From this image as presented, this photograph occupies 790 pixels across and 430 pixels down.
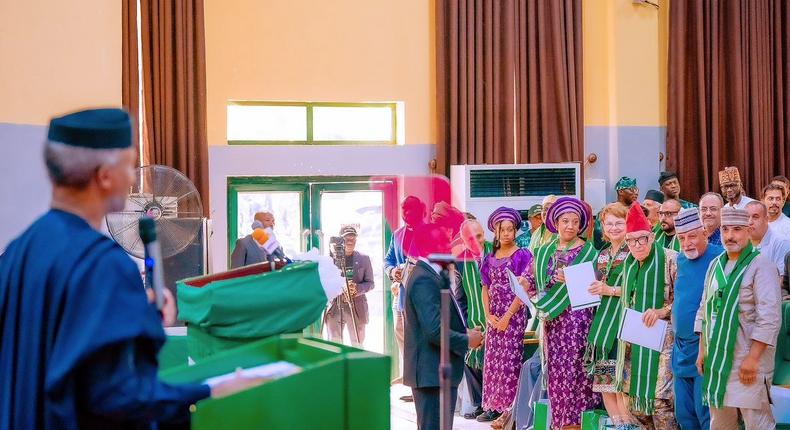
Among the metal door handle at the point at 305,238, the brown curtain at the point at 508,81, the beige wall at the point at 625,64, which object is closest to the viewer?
the metal door handle at the point at 305,238

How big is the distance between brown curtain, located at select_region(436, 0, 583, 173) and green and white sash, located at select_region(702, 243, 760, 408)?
12.7ft

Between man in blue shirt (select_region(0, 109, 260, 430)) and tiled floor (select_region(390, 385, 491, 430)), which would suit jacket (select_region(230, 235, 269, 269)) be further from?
man in blue shirt (select_region(0, 109, 260, 430))

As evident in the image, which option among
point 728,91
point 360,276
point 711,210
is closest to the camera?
point 711,210

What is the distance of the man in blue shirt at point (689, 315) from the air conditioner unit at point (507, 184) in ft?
9.85

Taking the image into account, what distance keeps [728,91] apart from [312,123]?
3.94 meters

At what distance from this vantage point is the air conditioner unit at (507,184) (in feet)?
25.9

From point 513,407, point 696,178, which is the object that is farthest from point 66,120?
point 696,178

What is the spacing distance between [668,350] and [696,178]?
13.3 ft

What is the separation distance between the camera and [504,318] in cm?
608

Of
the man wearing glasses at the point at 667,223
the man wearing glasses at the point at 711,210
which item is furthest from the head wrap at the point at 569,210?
the man wearing glasses at the point at 711,210

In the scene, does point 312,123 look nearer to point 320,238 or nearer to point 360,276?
point 320,238

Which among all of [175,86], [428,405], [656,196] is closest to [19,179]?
[428,405]

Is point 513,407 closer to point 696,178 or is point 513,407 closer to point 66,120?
point 696,178

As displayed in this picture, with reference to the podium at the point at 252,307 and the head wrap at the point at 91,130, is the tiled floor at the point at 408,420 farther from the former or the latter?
the head wrap at the point at 91,130
